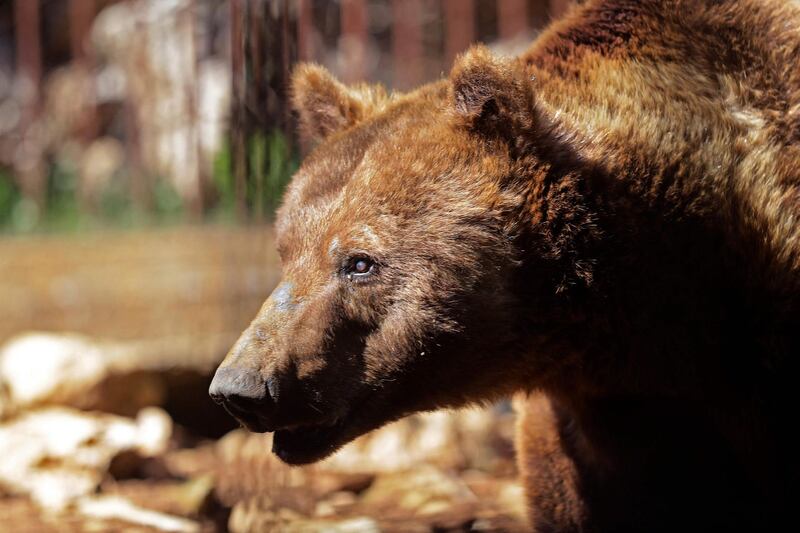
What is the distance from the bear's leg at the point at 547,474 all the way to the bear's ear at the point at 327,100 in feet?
3.69

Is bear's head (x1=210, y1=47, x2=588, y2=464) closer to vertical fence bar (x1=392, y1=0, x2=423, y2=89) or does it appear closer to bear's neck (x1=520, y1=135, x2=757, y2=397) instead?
bear's neck (x1=520, y1=135, x2=757, y2=397)

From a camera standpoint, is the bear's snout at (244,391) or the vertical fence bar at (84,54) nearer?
the bear's snout at (244,391)

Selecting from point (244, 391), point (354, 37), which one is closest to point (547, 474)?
point (244, 391)

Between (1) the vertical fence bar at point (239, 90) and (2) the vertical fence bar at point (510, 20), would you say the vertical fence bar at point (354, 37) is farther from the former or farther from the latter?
(1) the vertical fence bar at point (239, 90)

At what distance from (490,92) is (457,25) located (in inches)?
228

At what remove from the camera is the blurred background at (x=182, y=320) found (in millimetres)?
4230

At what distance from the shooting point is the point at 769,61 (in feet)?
10.6

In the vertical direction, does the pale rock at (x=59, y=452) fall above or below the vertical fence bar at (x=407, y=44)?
below

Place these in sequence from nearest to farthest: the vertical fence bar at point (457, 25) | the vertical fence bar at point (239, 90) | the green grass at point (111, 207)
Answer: the vertical fence bar at point (239, 90), the vertical fence bar at point (457, 25), the green grass at point (111, 207)

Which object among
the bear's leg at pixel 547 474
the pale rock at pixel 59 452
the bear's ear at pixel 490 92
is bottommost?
the bear's leg at pixel 547 474

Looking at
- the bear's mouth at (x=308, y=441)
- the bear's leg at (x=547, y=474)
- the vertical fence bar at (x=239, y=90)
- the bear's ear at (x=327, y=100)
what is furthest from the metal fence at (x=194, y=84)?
the bear's leg at (x=547, y=474)

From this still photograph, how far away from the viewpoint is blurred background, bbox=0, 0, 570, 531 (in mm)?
4230

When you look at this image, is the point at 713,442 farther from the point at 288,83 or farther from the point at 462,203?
the point at 288,83

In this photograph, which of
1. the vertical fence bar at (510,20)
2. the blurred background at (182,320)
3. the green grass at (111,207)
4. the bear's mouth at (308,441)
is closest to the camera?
the bear's mouth at (308,441)
